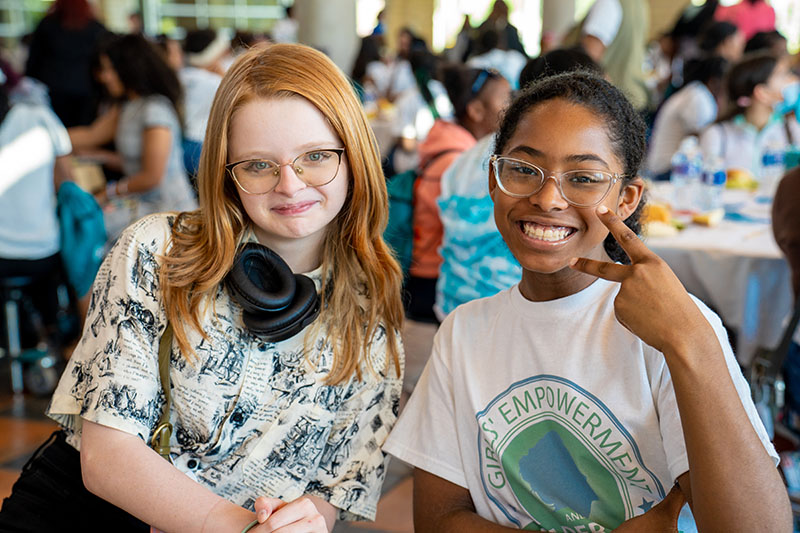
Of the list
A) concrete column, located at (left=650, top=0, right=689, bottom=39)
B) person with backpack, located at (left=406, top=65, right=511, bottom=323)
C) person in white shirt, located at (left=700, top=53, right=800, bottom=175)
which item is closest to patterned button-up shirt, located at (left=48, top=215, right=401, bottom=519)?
person with backpack, located at (left=406, top=65, right=511, bottom=323)

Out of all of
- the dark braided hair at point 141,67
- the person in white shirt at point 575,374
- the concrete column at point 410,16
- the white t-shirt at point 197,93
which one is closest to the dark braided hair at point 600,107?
the person in white shirt at point 575,374

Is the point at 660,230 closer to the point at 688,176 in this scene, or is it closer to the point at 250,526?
the point at 688,176

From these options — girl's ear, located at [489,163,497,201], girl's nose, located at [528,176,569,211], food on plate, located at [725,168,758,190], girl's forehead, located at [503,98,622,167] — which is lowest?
food on plate, located at [725,168,758,190]

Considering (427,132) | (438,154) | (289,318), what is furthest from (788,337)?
(427,132)

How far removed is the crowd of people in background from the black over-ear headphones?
0.08m

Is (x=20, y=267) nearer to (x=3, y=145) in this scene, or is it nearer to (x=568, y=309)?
(x=3, y=145)

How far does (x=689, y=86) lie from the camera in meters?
5.02

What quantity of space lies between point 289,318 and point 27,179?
8.44 feet

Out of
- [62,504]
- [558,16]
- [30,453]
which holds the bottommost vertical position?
[30,453]

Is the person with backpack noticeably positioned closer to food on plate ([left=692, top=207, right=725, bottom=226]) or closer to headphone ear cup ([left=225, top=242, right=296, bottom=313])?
food on plate ([left=692, top=207, right=725, bottom=226])

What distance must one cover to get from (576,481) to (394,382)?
0.40 metres

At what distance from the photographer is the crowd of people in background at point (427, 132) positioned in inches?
53.8

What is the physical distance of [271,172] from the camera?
135 centimetres

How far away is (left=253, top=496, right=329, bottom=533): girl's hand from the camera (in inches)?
46.9
